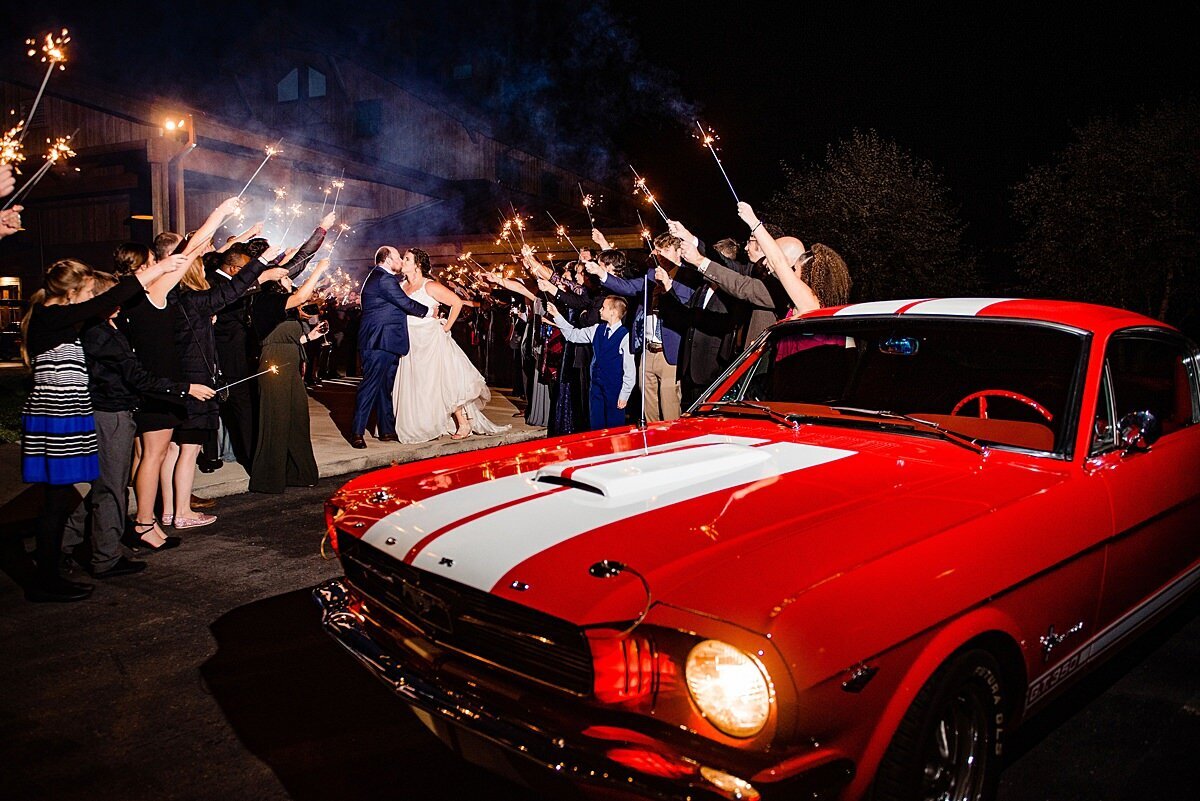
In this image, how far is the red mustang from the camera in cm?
181

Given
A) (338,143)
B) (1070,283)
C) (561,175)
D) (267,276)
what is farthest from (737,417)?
(561,175)

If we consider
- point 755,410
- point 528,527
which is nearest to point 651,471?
point 528,527

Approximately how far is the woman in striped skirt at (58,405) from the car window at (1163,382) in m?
4.76

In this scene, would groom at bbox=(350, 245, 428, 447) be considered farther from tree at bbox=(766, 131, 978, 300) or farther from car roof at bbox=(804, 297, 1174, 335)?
tree at bbox=(766, 131, 978, 300)

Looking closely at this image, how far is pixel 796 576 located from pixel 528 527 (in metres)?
0.74

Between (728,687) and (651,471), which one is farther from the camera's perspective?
(651,471)

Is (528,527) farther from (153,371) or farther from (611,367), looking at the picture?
(611,367)

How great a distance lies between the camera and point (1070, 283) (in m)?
20.2

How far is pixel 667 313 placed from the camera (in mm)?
7613

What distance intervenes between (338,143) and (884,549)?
1163 inches

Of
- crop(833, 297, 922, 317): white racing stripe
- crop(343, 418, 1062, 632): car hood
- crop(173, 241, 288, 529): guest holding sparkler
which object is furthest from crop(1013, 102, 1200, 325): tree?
crop(343, 418, 1062, 632): car hood

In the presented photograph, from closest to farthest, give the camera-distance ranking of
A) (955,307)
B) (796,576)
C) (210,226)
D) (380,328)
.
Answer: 1. (796,576)
2. (955,307)
3. (210,226)
4. (380,328)

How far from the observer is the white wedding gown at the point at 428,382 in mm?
9438

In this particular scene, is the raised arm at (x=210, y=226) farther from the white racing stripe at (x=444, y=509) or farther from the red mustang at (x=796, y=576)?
the white racing stripe at (x=444, y=509)
